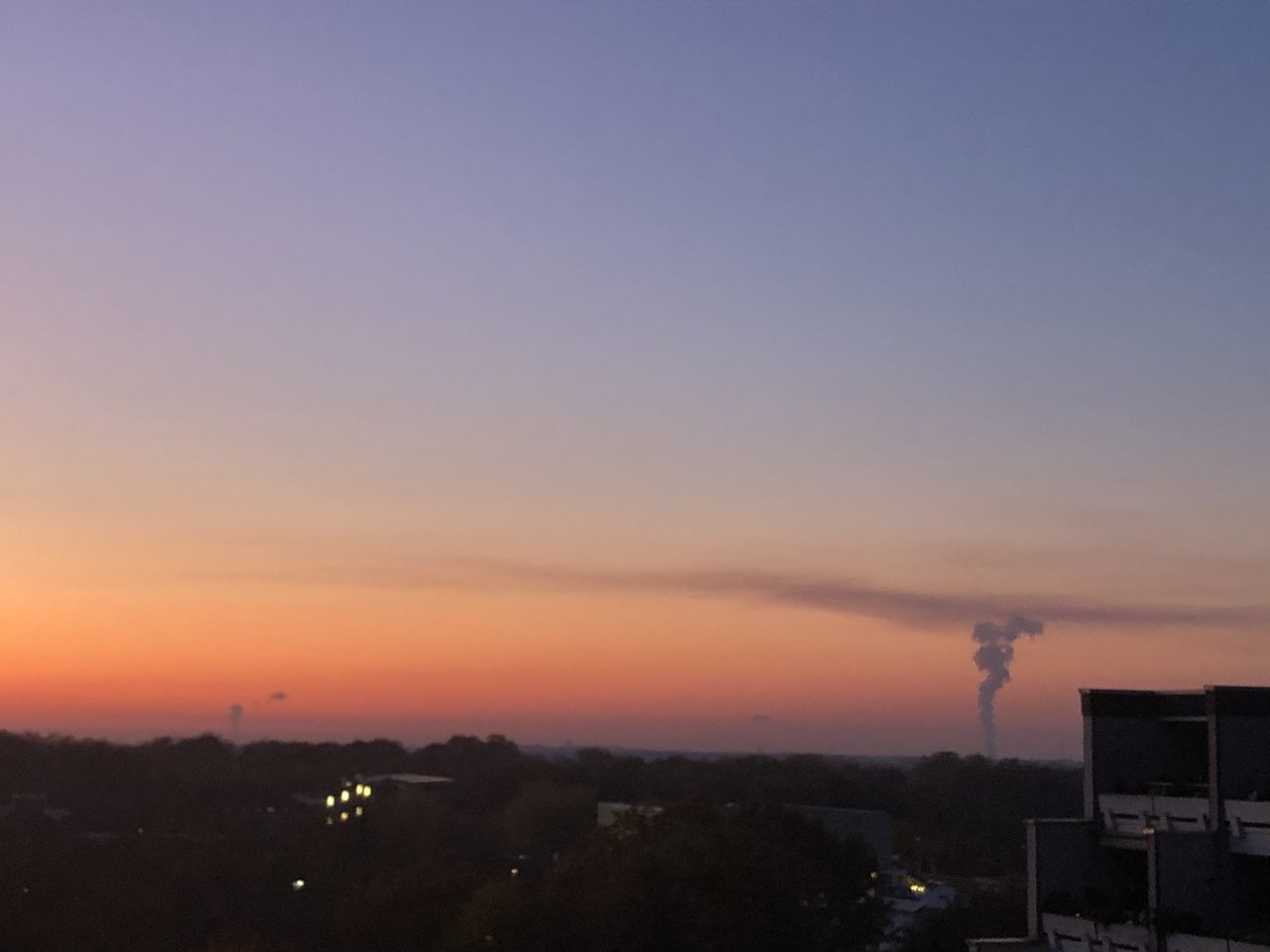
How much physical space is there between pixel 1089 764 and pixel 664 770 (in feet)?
324

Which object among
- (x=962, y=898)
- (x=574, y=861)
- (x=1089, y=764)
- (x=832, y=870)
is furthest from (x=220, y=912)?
(x=1089, y=764)

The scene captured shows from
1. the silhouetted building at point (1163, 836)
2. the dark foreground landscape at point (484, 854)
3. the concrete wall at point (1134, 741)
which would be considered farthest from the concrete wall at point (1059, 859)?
the dark foreground landscape at point (484, 854)

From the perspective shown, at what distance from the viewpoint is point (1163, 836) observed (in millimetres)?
27359

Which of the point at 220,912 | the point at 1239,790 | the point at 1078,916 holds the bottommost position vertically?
the point at 220,912

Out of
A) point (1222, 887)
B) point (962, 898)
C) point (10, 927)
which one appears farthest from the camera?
point (962, 898)

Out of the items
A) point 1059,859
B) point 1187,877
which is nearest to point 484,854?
point 1059,859

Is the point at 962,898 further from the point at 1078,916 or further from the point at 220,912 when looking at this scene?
the point at 1078,916

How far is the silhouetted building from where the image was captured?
89.4 feet

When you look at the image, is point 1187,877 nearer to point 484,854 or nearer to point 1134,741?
point 1134,741

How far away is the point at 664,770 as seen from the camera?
420 feet

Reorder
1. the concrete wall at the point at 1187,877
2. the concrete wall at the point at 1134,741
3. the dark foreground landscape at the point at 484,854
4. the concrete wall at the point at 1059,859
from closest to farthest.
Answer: the concrete wall at the point at 1187,877 < the concrete wall at the point at 1059,859 < the concrete wall at the point at 1134,741 < the dark foreground landscape at the point at 484,854

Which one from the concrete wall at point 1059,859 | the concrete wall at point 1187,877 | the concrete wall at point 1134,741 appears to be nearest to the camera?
the concrete wall at point 1187,877

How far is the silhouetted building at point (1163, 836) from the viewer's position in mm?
27234

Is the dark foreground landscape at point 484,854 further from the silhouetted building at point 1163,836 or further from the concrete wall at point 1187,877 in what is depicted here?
the concrete wall at point 1187,877
